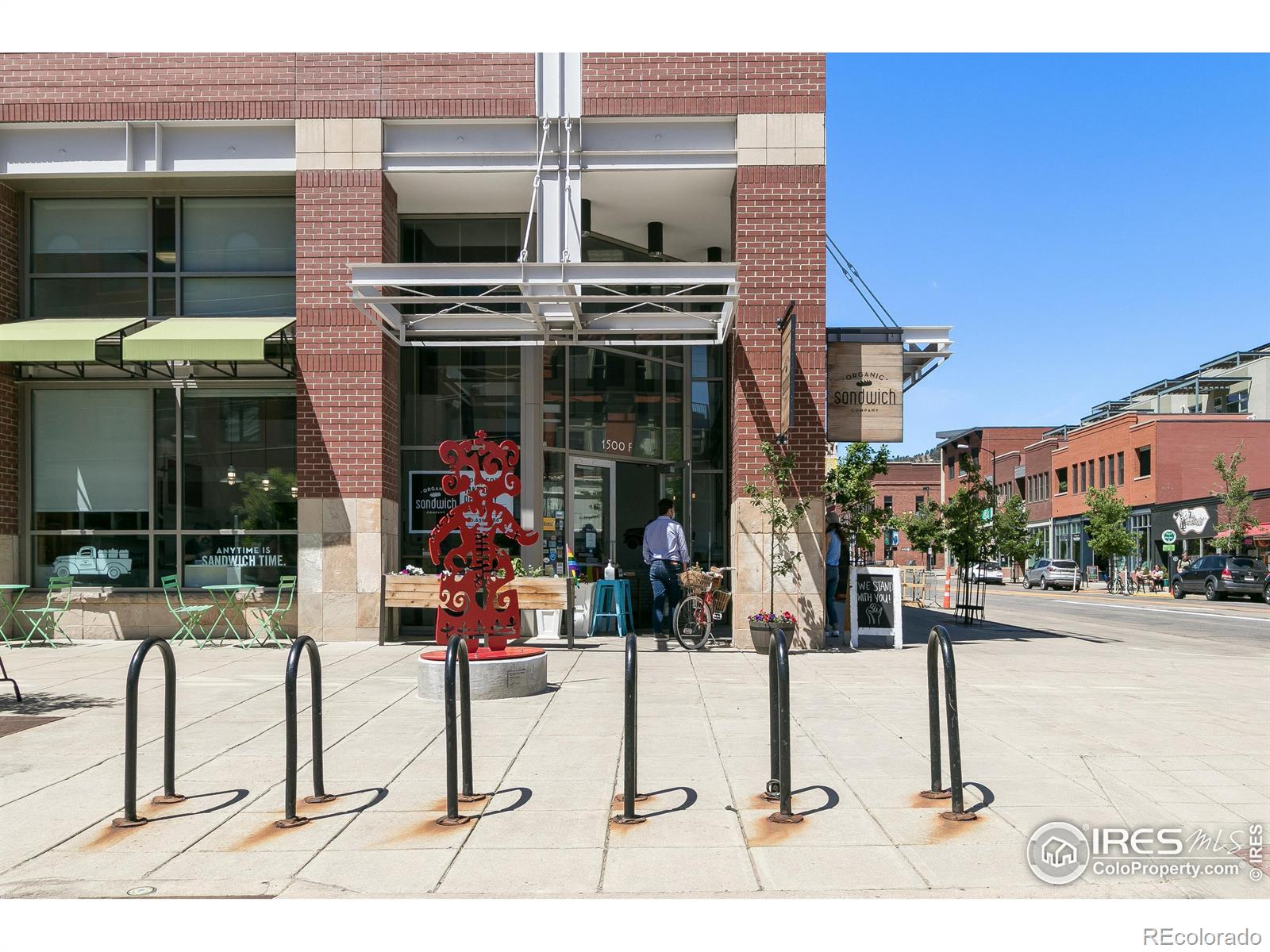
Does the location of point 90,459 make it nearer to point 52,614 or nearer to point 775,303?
point 52,614

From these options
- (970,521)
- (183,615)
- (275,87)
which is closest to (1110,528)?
(970,521)

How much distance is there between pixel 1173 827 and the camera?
18.3 ft

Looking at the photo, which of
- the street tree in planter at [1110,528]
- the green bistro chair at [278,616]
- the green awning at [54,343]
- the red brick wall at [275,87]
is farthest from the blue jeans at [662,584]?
the street tree in planter at [1110,528]

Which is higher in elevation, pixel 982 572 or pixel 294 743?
pixel 294 743

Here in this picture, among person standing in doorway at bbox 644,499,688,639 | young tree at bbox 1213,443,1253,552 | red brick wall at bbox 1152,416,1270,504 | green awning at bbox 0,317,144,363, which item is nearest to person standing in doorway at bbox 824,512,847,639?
person standing in doorway at bbox 644,499,688,639

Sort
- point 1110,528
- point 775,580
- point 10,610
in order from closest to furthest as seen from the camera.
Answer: point 775,580 < point 10,610 < point 1110,528

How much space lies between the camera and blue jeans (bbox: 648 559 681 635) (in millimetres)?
14289

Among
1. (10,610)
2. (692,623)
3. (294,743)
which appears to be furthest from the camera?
(10,610)

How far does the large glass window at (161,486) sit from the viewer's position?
15.2m

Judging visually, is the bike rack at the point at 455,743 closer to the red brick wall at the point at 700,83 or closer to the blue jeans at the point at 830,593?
the blue jeans at the point at 830,593

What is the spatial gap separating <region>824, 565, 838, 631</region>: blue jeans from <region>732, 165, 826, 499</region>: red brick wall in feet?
4.56

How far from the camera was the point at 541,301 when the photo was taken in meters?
13.0

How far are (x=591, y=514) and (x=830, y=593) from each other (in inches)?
162

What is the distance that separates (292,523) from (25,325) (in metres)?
4.69
